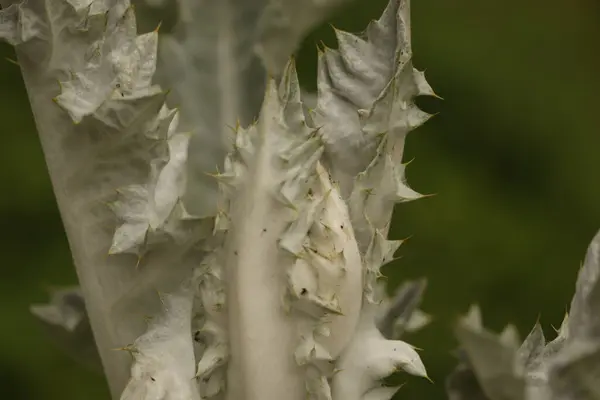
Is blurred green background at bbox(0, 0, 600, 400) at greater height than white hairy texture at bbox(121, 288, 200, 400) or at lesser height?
lesser

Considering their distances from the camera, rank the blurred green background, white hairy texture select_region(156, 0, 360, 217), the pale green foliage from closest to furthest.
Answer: the pale green foliage < white hairy texture select_region(156, 0, 360, 217) < the blurred green background

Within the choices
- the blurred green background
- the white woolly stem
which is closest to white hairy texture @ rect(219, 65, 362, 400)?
the white woolly stem

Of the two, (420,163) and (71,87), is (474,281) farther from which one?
(71,87)

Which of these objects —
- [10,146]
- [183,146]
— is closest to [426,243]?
[10,146]

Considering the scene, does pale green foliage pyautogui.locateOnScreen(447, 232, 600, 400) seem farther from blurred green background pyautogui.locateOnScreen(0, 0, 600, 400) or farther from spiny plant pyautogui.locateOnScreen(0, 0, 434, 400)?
blurred green background pyautogui.locateOnScreen(0, 0, 600, 400)

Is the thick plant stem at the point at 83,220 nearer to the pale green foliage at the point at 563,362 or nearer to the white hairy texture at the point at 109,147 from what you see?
the white hairy texture at the point at 109,147

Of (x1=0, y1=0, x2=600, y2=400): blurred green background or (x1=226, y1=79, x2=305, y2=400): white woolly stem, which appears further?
(x1=0, y1=0, x2=600, y2=400): blurred green background
